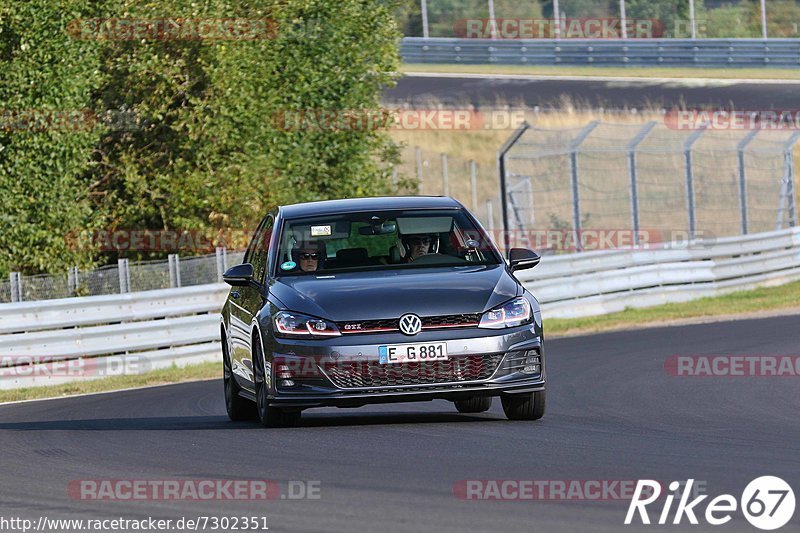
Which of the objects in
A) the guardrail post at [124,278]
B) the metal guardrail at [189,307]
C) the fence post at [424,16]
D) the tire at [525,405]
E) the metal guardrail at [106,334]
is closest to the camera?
the tire at [525,405]

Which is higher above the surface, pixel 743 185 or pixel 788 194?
pixel 743 185

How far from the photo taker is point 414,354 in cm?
1037

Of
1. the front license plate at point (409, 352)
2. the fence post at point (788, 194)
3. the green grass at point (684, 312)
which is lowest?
the green grass at point (684, 312)

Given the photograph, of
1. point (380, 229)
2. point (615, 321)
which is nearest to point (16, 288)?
point (615, 321)

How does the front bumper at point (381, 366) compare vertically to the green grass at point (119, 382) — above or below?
above

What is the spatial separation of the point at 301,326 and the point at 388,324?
587 mm

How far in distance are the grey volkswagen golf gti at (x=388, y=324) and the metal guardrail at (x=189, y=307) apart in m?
8.05

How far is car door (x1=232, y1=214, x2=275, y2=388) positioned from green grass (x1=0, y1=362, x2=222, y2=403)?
5958 millimetres

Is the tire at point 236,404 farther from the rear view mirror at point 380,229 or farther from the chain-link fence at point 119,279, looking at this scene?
the chain-link fence at point 119,279

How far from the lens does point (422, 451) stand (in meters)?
9.34

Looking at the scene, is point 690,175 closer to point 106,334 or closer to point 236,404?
point 106,334

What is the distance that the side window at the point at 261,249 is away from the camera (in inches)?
471

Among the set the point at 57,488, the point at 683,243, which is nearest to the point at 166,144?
the point at 683,243

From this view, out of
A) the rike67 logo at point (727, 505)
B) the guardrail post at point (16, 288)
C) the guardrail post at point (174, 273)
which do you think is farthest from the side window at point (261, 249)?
the guardrail post at point (174, 273)
